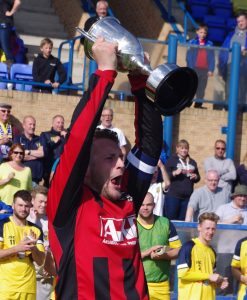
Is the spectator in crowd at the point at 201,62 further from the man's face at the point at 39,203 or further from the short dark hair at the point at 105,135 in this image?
the short dark hair at the point at 105,135

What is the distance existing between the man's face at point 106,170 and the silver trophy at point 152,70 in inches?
13.3

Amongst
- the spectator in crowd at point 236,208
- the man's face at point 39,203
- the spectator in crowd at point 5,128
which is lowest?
the spectator in crowd at point 236,208

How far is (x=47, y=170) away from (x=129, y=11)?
798 cm

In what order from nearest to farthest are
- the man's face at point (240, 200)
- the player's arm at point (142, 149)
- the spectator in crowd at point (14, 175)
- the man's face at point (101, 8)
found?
the player's arm at point (142, 149) → the spectator in crowd at point (14, 175) → the man's face at point (240, 200) → the man's face at point (101, 8)

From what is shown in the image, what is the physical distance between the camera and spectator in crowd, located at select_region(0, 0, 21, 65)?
14422 mm

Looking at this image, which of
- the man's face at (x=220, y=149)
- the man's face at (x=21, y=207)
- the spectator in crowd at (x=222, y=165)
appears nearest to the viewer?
the man's face at (x=21, y=207)

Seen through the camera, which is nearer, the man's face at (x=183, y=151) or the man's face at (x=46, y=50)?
the man's face at (x=183, y=151)

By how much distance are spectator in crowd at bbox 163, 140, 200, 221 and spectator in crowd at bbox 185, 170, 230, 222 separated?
34 centimetres

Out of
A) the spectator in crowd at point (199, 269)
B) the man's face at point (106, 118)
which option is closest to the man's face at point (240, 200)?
the spectator in crowd at point (199, 269)

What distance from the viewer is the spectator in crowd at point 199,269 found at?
31.8 feet

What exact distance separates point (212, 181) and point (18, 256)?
3914mm

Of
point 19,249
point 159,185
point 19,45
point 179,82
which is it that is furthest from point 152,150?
point 19,45

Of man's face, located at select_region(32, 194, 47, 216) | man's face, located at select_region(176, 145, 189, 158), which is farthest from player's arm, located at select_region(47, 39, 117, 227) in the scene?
man's face, located at select_region(176, 145, 189, 158)

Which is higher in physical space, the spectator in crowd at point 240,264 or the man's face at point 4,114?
the man's face at point 4,114
